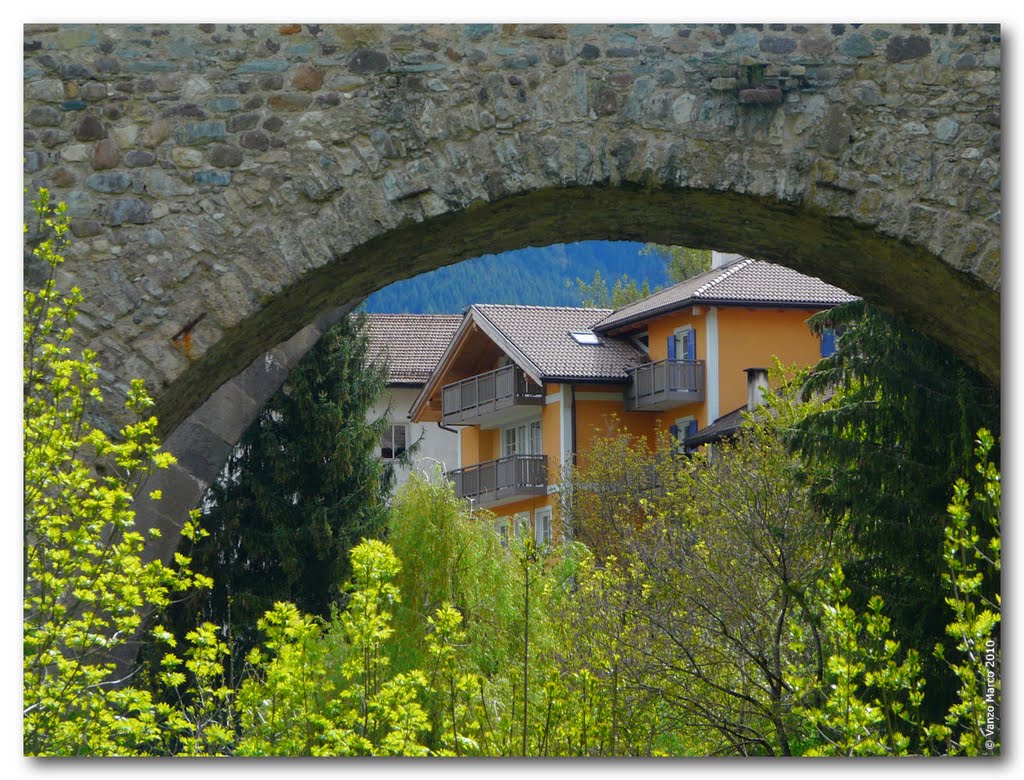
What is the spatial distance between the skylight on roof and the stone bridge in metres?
15.0

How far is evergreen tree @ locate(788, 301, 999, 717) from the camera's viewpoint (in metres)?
5.67

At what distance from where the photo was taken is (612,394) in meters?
19.4

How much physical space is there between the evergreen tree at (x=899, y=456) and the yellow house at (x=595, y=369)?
1021 centimetres

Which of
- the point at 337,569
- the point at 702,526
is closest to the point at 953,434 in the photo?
the point at 702,526

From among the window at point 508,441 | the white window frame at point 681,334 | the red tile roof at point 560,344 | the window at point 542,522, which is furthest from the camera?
the window at point 508,441

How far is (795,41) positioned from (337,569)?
6.99 m

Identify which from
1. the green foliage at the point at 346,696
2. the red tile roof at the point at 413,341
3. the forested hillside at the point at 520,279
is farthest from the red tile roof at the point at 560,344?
the green foliage at the point at 346,696

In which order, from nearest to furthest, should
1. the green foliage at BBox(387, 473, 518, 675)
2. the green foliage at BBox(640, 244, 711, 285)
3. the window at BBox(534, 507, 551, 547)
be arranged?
the green foliage at BBox(387, 473, 518, 675) → the window at BBox(534, 507, 551, 547) → the green foliage at BBox(640, 244, 711, 285)

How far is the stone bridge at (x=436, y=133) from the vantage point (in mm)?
4758

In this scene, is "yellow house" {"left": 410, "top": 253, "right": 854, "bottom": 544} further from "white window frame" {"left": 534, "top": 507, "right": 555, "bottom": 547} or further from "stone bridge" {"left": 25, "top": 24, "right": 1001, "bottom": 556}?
"stone bridge" {"left": 25, "top": 24, "right": 1001, "bottom": 556}

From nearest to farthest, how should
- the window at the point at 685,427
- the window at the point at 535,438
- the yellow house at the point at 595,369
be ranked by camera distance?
the yellow house at the point at 595,369 → the window at the point at 685,427 → the window at the point at 535,438

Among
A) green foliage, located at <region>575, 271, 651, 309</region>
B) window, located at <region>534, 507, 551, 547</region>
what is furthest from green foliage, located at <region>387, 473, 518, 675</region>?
green foliage, located at <region>575, 271, 651, 309</region>

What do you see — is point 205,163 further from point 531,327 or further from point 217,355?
point 531,327

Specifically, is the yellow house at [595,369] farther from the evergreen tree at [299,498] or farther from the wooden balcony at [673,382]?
the evergreen tree at [299,498]
